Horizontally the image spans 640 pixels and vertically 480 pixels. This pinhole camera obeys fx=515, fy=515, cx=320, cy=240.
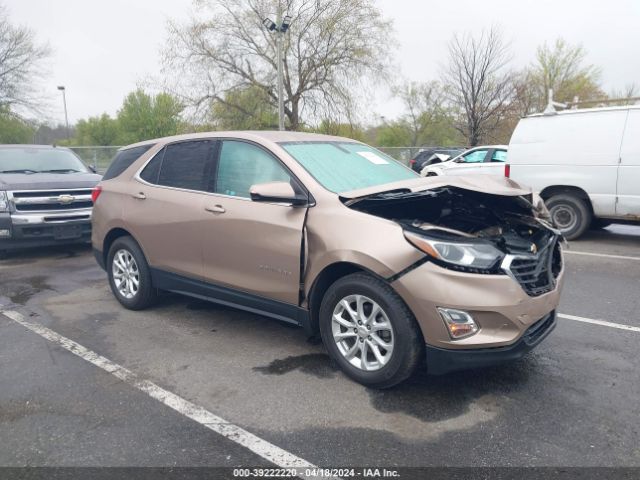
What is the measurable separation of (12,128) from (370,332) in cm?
4081

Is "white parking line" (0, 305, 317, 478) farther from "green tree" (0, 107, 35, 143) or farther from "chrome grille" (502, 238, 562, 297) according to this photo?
"green tree" (0, 107, 35, 143)

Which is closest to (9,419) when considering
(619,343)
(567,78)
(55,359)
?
(55,359)

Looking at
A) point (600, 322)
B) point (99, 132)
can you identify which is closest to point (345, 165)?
point (600, 322)

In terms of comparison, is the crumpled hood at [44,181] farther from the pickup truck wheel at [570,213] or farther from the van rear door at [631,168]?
the van rear door at [631,168]

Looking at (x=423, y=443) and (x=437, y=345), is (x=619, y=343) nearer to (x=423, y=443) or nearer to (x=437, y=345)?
(x=437, y=345)

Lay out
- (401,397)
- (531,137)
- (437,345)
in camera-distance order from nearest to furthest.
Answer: (437,345) → (401,397) → (531,137)

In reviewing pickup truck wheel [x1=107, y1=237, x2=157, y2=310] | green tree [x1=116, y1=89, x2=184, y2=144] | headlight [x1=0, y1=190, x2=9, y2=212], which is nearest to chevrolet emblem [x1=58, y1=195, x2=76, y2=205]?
headlight [x1=0, y1=190, x2=9, y2=212]

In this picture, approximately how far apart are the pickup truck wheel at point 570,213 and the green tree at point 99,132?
188 feet

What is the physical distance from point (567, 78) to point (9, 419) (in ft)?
121

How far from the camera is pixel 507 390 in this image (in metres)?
3.38

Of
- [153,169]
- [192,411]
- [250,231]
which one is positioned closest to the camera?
[192,411]

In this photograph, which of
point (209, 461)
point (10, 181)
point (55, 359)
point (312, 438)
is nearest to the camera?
point (209, 461)

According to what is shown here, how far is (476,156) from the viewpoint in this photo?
14172mm

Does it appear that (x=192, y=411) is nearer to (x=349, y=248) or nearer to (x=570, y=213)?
(x=349, y=248)
